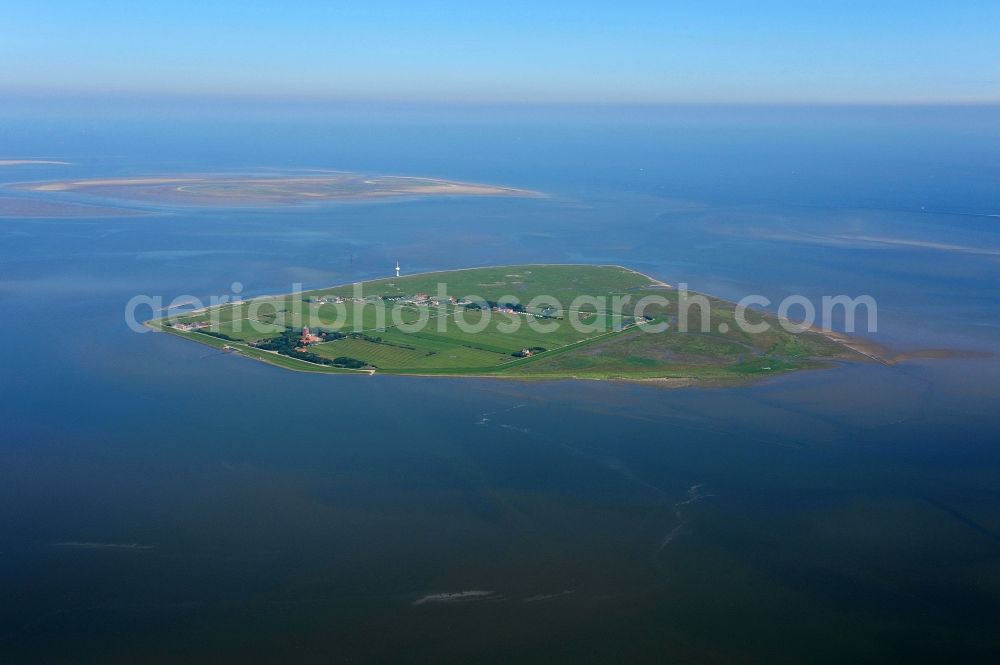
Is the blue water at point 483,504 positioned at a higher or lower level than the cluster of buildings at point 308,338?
lower

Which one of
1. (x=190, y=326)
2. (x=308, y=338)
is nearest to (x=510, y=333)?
(x=308, y=338)

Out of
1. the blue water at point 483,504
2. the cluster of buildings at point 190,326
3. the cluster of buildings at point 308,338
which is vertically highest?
the cluster of buildings at point 190,326

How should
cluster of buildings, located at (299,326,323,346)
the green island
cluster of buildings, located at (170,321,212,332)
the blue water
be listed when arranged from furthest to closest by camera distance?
cluster of buildings, located at (170,321,212,332)
cluster of buildings, located at (299,326,323,346)
the green island
the blue water

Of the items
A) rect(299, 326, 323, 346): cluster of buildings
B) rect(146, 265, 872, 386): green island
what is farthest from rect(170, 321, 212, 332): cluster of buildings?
rect(299, 326, 323, 346): cluster of buildings

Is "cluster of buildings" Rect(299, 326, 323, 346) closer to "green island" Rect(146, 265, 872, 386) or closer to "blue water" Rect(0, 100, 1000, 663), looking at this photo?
"green island" Rect(146, 265, 872, 386)

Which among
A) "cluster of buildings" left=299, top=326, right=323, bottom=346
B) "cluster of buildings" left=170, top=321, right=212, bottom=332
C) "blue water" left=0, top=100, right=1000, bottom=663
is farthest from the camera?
"cluster of buildings" left=170, top=321, right=212, bottom=332

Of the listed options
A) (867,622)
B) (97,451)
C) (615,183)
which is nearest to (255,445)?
(97,451)

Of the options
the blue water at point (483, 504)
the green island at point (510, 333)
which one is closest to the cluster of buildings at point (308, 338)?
the green island at point (510, 333)

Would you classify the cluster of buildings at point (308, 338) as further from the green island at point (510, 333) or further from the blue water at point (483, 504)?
the blue water at point (483, 504)

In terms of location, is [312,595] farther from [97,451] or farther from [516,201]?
[516,201]
